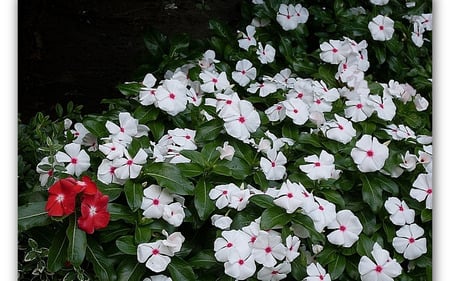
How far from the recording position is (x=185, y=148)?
63.4 inches

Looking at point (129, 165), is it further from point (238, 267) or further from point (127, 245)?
point (238, 267)

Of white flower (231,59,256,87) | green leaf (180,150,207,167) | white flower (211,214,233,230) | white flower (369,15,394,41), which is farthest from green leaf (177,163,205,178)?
white flower (369,15,394,41)

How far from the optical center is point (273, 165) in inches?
62.4

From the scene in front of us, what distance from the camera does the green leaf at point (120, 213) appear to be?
55.7 inches

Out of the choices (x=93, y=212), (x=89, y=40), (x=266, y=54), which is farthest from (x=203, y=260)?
(x=89, y=40)

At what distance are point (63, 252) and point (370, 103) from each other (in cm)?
92

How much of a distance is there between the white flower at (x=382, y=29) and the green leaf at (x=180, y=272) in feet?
3.86

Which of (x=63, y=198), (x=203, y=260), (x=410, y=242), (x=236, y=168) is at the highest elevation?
(x=63, y=198)

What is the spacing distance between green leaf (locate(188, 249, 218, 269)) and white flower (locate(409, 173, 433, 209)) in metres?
0.52

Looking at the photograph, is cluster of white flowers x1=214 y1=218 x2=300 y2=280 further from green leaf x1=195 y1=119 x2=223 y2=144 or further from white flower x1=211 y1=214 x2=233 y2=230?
green leaf x1=195 y1=119 x2=223 y2=144

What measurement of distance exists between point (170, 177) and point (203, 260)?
19 centimetres

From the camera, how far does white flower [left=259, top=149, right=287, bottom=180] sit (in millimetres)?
1571

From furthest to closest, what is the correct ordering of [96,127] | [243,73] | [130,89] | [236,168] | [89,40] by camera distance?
[89,40], [243,73], [130,89], [96,127], [236,168]

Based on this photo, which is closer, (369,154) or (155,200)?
(155,200)
